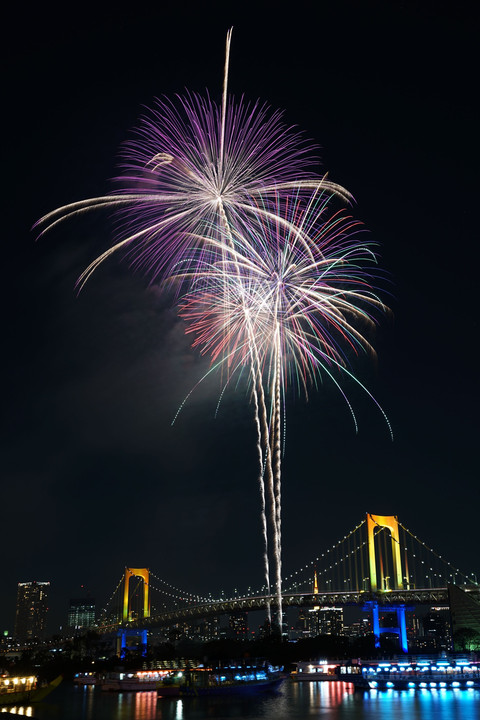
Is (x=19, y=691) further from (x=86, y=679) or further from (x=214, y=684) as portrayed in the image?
(x=86, y=679)

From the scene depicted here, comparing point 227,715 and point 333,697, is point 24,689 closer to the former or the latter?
point 227,715

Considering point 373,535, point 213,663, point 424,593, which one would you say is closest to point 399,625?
point 424,593

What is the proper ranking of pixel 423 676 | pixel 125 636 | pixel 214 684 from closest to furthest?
1. pixel 214 684
2. pixel 423 676
3. pixel 125 636

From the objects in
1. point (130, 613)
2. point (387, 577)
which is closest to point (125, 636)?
point (130, 613)

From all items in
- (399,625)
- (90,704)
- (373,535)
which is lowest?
(90,704)

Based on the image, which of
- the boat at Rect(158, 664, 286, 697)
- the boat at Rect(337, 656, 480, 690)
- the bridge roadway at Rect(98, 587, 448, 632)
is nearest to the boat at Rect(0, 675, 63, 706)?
the boat at Rect(158, 664, 286, 697)

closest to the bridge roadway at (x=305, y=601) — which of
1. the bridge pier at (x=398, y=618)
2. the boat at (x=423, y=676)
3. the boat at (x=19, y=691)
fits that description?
the bridge pier at (x=398, y=618)
